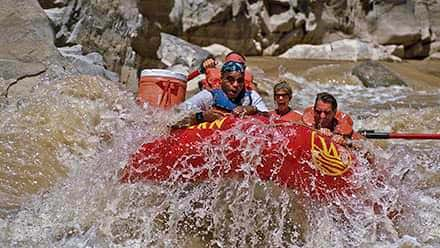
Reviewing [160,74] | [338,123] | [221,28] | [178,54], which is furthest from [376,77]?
[338,123]

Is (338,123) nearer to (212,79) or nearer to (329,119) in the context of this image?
(329,119)

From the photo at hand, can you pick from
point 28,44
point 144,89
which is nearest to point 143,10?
point 28,44

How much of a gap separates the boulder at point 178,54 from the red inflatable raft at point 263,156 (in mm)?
6933

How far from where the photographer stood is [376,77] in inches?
437

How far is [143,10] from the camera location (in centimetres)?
1119

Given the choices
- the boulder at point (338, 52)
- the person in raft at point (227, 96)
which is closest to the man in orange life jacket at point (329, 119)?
the person in raft at point (227, 96)

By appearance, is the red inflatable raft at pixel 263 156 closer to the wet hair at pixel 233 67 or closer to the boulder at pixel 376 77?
the wet hair at pixel 233 67

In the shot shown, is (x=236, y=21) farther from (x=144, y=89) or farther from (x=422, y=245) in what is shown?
(x=422, y=245)

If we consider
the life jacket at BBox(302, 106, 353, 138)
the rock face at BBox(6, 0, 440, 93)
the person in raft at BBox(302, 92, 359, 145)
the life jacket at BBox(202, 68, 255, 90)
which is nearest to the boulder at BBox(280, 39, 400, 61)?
the rock face at BBox(6, 0, 440, 93)

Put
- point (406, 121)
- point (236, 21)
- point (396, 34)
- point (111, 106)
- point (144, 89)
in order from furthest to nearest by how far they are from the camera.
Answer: point (396, 34) → point (236, 21) → point (406, 121) → point (111, 106) → point (144, 89)

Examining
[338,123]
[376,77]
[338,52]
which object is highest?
[338,123]

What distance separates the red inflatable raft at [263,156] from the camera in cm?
333

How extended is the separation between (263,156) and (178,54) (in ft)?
24.7

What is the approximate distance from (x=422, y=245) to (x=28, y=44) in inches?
172
